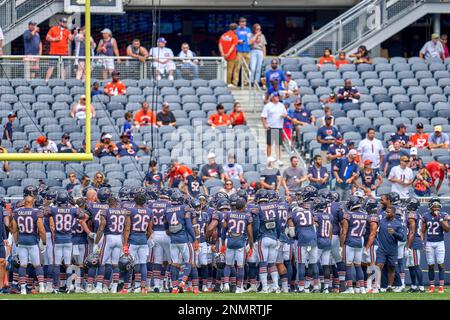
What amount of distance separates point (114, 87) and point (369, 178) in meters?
5.50

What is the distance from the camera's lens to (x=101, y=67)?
27.6m

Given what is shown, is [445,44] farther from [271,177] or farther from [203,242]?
[203,242]

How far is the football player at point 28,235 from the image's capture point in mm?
20328

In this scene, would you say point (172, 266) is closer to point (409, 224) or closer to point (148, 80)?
point (409, 224)

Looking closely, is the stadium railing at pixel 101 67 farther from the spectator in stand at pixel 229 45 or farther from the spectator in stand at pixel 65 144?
the spectator in stand at pixel 65 144

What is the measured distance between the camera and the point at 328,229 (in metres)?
20.8

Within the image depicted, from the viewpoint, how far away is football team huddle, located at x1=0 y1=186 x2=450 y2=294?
2047cm

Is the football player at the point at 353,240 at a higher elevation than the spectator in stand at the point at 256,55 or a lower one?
lower

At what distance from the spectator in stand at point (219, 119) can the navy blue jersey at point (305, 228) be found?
5.53 m

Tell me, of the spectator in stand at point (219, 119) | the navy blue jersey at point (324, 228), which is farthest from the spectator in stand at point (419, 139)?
the navy blue jersey at point (324, 228)

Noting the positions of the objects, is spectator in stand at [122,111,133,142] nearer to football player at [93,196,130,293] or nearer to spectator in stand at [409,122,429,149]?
spectator in stand at [409,122,429,149]

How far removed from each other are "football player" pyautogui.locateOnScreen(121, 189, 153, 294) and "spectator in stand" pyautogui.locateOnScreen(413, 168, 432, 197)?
552 cm

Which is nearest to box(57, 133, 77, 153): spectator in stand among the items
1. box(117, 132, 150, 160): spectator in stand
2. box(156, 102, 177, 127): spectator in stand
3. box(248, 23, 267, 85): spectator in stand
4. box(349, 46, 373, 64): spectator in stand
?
box(117, 132, 150, 160): spectator in stand
